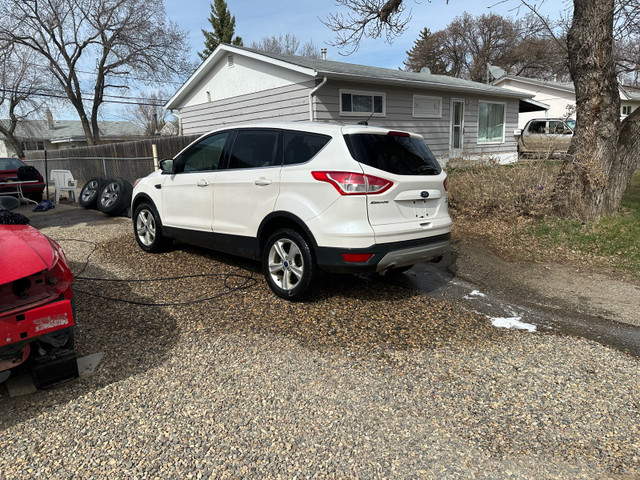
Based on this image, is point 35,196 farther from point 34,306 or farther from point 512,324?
point 512,324

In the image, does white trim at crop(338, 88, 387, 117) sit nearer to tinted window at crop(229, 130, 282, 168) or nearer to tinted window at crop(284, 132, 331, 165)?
tinted window at crop(229, 130, 282, 168)

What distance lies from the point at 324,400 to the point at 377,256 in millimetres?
1479

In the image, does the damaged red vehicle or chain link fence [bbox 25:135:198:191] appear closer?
the damaged red vehicle

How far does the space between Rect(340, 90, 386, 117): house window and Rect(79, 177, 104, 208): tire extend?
6296 mm

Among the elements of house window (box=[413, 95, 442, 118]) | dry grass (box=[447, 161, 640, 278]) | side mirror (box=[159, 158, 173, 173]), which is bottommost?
dry grass (box=[447, 161, 640, 278])

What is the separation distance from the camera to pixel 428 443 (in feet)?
8.38

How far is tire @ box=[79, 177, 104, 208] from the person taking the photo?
1053cm

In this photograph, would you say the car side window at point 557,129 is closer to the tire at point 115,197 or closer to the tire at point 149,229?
the tire at point 149,229

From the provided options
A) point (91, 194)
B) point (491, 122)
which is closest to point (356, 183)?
point (91, 194)

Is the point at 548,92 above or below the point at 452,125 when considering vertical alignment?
above

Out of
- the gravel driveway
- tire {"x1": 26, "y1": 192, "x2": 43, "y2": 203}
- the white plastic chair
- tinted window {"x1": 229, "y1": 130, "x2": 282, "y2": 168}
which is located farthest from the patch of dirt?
tire {"x1": 26, "y1": 192, "x2": 43, "y2": 203}

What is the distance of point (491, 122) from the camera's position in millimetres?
17109

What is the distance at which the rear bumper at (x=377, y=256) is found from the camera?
13.1 feet

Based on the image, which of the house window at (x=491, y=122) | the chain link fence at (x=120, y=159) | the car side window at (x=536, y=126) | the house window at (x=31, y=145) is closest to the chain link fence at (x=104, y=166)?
the chain link fence at (x=120, y=159)
